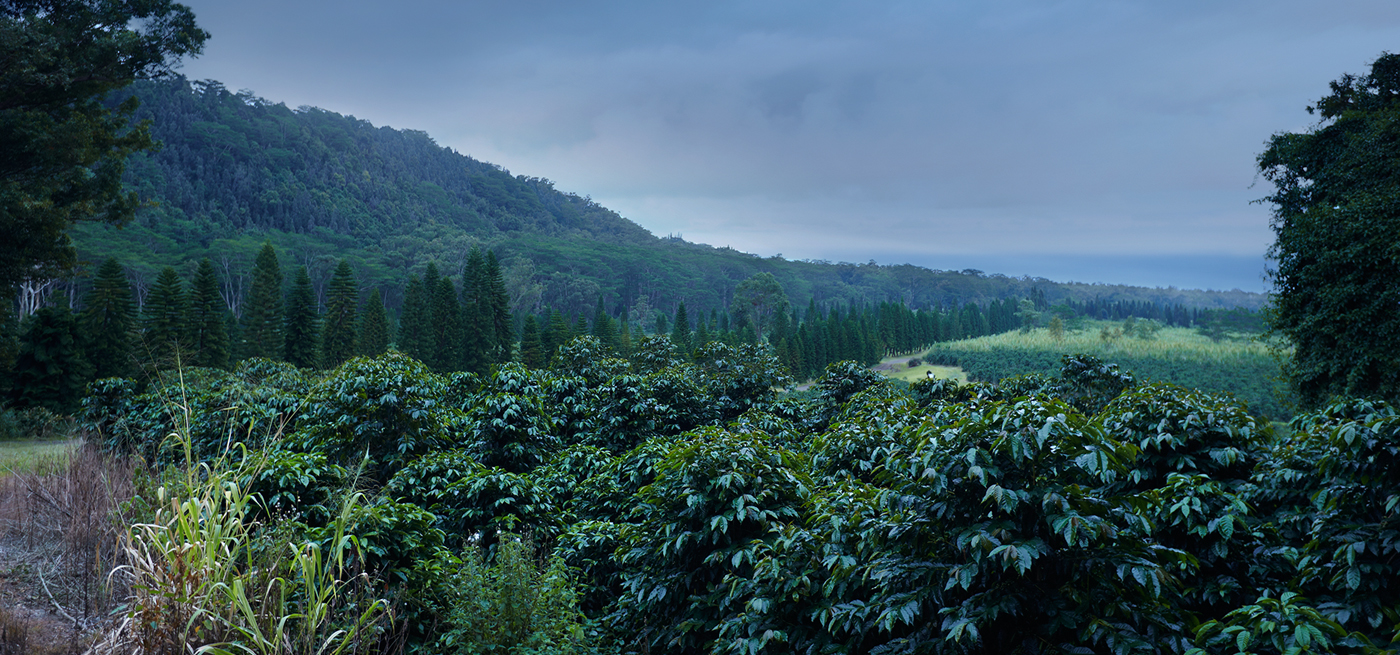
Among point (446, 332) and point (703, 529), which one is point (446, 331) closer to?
point (446, 332)

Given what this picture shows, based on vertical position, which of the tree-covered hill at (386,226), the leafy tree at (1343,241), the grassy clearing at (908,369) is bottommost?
the grassy clearing at (908,369)

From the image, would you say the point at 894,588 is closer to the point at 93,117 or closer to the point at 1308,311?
the point at 93,117

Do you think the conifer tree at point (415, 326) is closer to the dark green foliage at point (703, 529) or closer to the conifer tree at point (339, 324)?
the conifer tree at point (339, 324)

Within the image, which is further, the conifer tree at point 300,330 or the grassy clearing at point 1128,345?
the grassy clearing at point 1128,345

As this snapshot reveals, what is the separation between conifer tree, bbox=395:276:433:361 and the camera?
1507 inches

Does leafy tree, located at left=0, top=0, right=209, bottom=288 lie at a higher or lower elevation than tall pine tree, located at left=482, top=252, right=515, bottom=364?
higher

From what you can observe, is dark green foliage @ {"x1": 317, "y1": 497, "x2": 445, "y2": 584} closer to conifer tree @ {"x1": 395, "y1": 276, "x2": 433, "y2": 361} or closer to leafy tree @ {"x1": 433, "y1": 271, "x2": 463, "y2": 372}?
leafy tree @ {"x1": 433, "y1": 271, "x2": 463, "y2": 372}

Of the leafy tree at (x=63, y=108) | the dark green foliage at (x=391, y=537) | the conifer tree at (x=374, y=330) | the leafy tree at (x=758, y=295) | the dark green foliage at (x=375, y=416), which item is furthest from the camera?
the leafy tree at (x=758, y=295)

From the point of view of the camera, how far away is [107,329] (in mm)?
26156

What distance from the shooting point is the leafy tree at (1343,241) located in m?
15.0

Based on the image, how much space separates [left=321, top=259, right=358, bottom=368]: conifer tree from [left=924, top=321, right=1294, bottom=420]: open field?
147 feet

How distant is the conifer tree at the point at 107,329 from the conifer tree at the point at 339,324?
968 centimetres

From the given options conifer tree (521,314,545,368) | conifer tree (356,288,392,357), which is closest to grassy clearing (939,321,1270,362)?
conifer tree (521,314,545,368)

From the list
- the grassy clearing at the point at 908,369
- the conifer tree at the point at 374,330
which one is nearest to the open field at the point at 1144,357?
the grassy clearing at the point at 908,369
